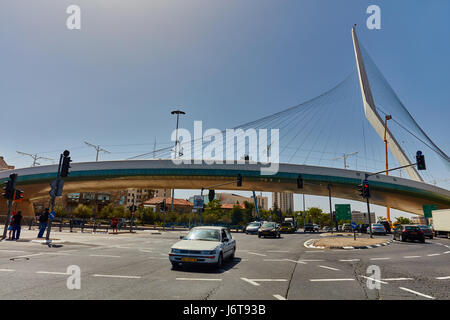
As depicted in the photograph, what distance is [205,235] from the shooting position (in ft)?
31.6

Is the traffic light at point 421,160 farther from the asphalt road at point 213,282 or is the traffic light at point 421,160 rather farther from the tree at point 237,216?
the tree at point 237,216

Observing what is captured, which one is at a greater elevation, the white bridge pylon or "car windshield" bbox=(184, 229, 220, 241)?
the white bridge pylon

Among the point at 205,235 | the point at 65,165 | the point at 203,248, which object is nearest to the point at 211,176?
the point at 65,165

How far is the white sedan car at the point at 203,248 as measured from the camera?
8031 mm

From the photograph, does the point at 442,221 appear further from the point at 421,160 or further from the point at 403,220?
the point at 403,220

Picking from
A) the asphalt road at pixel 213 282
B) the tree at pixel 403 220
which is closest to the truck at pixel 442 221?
the asphalt road at pixel 213 282

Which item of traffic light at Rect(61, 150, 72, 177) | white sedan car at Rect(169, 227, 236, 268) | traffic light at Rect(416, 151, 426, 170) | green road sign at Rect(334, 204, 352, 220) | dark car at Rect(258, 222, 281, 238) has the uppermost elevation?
traffic light at Rect(416, 151, 426, 170)

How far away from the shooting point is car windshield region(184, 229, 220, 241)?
9.43 meters

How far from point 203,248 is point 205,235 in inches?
56.3

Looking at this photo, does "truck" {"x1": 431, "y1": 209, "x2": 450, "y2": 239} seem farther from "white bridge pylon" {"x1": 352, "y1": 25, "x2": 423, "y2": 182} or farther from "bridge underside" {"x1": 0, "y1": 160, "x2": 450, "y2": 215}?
"bridge underside" {"x1": 0, "y1": 160, "x2": 450, "y2": 215}

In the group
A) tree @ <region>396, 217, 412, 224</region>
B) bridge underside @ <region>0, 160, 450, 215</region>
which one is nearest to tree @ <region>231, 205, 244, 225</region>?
bridge underside @ <region>0, 160, 450, 215</region>

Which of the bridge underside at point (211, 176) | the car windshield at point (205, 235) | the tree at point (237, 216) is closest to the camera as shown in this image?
the car windshield at point (205, 235)
